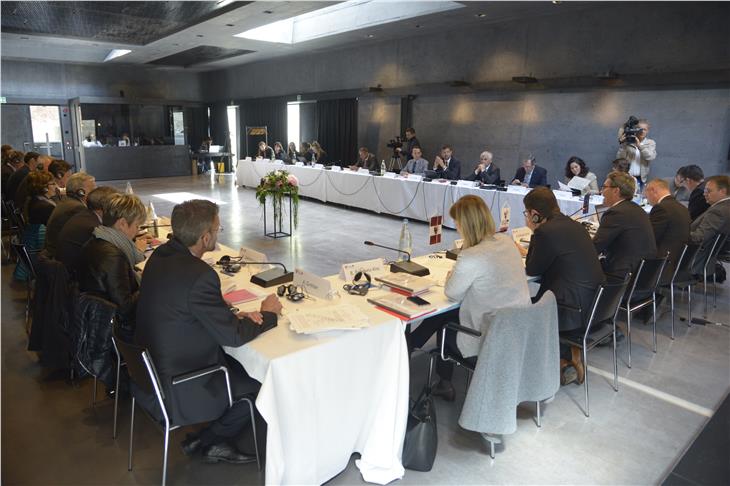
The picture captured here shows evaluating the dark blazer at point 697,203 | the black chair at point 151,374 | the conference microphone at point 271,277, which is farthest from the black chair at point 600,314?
the dark blazer at point 697,203

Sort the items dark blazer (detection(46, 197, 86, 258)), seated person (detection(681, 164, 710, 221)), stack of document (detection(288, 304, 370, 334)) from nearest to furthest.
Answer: stack of document (detection(288, 304, 370, 334)) → dark blazer (detection(46, 197, 86, 258)) → seated person (detection(681, 164, 710, 221))

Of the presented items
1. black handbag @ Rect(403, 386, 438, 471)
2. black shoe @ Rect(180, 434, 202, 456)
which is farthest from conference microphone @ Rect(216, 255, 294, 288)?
black handbag @ Rect(403, 386, 438, 471)

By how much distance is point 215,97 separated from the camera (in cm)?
1659

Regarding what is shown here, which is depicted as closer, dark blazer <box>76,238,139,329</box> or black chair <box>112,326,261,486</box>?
black chair <box>112,326,261,486</box>

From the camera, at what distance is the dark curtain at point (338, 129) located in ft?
37.6

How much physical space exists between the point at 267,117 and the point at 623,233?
12464mm

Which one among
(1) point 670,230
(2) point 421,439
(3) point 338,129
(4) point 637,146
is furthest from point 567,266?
(3) point 338,129

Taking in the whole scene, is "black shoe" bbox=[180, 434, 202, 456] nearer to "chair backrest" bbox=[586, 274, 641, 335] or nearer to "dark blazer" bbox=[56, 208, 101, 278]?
"dark blazer" bbox=[56, 208, 101, 278]

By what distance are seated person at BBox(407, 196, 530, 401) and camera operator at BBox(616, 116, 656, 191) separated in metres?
5.35

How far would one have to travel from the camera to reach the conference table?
6.30 m

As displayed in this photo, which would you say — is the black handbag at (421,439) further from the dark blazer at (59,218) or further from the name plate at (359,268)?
the dark blazer at (59,218)

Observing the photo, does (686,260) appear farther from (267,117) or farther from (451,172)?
(267,117)

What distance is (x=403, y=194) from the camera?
7734 millimetres

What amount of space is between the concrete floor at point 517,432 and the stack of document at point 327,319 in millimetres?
691
